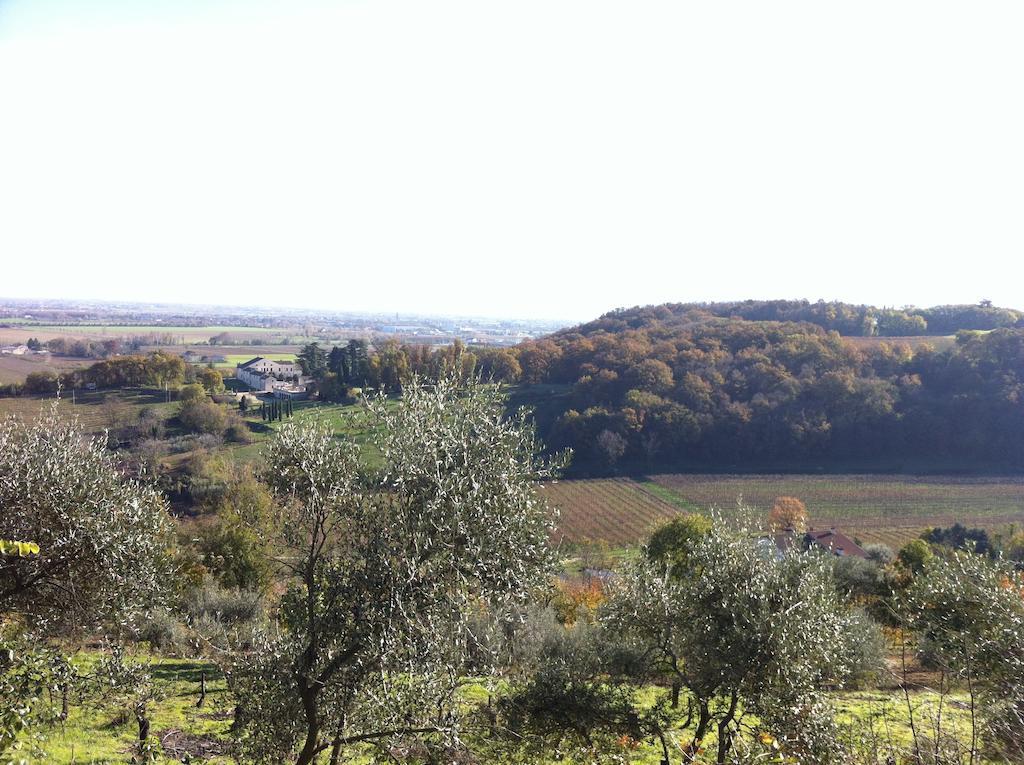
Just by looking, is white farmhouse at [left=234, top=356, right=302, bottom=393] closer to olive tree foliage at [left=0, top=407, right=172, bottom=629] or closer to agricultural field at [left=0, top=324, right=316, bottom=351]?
agricultural field at [left=0, top=324, right=316, bottom=351]

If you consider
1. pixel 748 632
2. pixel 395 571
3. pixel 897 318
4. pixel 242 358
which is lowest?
pixel 242 358

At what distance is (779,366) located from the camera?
75938 millimetres

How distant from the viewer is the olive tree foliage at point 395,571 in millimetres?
8289

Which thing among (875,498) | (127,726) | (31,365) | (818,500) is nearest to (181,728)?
(127,726)

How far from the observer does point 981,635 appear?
13305 millimetres

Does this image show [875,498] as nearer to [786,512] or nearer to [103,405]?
[786,512]

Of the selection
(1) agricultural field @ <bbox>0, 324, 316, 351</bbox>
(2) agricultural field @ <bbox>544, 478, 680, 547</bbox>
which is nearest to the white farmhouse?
(2) agricultural field @ <bbox>544, 478, 680, 547</bbox>

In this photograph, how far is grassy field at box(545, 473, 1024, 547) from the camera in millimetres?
46938

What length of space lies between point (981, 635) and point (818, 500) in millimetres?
45117

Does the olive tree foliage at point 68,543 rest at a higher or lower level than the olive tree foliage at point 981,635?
higher

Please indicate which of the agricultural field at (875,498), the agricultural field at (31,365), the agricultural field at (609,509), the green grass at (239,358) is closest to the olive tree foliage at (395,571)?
the agricultural field at (609,509)

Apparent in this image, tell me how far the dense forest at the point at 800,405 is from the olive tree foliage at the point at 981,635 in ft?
162

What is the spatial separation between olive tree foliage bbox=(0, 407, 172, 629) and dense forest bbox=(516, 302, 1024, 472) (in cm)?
5651

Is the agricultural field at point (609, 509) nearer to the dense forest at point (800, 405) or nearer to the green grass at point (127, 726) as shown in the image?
the dense forest at point (800, 405)
